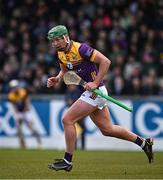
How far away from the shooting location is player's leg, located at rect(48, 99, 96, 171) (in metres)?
12.2

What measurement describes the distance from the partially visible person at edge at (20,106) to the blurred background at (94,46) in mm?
254

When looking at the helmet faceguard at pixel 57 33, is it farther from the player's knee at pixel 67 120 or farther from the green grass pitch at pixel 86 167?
the green grass pitch at pixel 86 167

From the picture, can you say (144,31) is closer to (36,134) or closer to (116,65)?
(116,65)

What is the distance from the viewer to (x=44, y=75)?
2375 cm

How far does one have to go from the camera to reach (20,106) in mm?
23234

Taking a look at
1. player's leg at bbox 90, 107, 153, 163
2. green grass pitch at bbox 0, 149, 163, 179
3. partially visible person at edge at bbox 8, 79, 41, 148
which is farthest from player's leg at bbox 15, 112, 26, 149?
player's leg at bbox 90, 107, 153, 163

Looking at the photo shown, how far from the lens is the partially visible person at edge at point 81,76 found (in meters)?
12.2

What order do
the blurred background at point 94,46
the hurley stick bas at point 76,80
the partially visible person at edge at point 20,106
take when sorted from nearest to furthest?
the hurley stick bas at point 76,80 → the blurred background at point 94,46 → the partially visible person at edge at point 20,106

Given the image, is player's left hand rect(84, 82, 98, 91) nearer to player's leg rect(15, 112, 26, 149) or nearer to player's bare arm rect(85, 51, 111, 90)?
player's bare arm rect(85, 51, 111, 90)

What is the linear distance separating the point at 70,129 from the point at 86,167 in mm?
1406

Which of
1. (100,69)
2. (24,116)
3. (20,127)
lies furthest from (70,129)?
(20,127)

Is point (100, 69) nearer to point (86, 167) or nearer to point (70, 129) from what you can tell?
point (70, 129)

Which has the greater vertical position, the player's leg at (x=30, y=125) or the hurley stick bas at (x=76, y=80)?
the hurley stick bas at (x=76, y=80)

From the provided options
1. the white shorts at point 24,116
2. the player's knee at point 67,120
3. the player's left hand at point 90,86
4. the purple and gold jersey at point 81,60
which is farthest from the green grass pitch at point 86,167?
the white shorts at point 24,116
